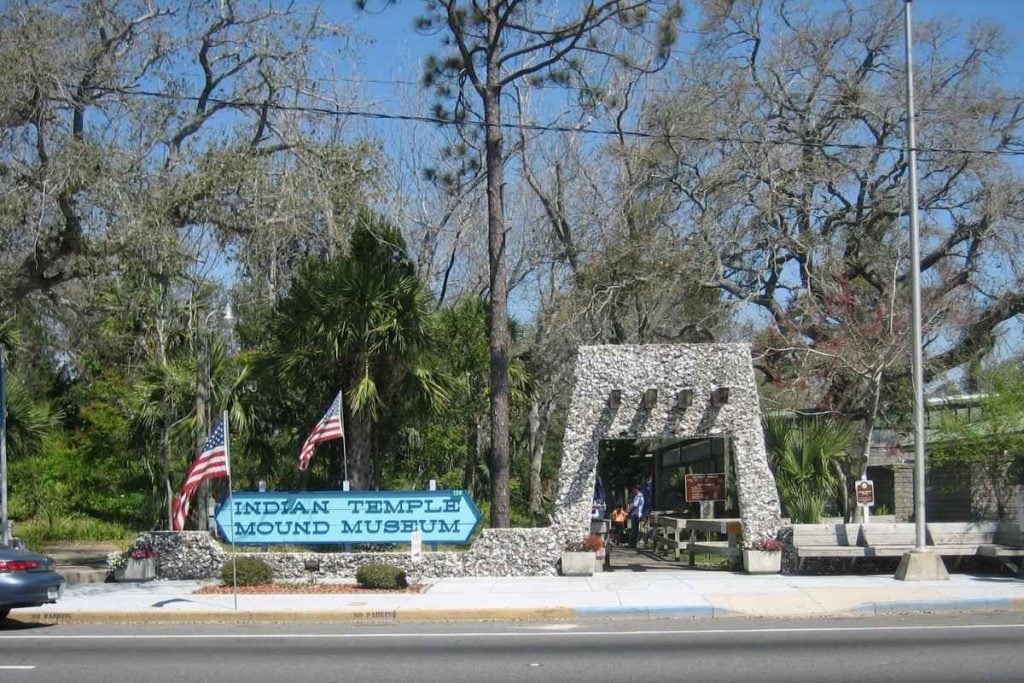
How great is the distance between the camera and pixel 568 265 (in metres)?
32.3

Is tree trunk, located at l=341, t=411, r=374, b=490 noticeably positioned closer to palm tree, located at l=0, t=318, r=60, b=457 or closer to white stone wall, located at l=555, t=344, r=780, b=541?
white stone wall, located at l=555, t=344, r=780, b=541

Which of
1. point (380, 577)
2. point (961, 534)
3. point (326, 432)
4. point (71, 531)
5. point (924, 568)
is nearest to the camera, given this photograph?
point (380, 577)

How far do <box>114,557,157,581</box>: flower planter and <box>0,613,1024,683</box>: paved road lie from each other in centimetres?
473

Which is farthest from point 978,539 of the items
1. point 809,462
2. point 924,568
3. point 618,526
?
point 618,526

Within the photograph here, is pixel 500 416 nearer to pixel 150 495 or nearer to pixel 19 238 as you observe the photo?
pixel 19 238

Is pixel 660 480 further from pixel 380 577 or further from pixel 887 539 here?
pixel 380 577

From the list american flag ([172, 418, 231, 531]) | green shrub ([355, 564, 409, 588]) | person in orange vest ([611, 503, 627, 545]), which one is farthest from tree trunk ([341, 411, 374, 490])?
person in orange vest ([611, 503, 627, 545])

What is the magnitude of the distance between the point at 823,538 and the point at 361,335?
9132mm

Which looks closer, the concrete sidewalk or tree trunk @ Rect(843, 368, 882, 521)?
the concrete sidewalk

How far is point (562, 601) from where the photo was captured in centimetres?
1655

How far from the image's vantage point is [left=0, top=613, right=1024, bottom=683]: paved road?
1044 centimetres

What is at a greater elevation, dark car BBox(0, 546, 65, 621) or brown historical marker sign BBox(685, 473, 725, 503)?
brown historical marker sign BBox(685, 473, 725, 503)

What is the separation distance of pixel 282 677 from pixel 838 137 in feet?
80.6

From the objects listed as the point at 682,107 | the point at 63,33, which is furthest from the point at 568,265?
the point at 63,33
